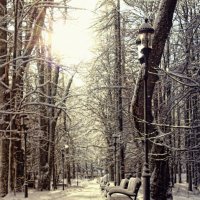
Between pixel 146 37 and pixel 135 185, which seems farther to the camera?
pixel 135 185

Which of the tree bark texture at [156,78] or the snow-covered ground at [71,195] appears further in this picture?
the snow-covered ground at [71,195]

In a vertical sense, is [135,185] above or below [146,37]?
below

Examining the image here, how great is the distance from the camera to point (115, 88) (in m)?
30.4

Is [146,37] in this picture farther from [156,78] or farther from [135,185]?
[135,185]

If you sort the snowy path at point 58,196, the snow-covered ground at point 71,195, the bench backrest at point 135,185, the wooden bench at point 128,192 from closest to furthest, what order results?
the wooden bench at point 128,192 < the bench backrest at point 135,185 < the snowy path at point 58,196 < the snow-covered ground at point 71,195

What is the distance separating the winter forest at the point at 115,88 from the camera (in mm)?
11492

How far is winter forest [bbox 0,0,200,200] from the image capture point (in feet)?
37.7

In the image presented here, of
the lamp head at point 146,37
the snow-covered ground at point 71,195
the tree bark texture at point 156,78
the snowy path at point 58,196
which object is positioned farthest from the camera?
the snow-covered ground at point 71,195

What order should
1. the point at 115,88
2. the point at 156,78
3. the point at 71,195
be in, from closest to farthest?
the point at 156,78 → the point at 71,195 → the point at 115,88

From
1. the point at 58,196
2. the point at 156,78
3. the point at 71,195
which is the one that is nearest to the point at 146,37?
the point at 156,78

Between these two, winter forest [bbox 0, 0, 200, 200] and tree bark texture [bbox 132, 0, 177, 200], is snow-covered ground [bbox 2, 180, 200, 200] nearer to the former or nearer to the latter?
winter forest [bbox 0, 0, 200, 200]

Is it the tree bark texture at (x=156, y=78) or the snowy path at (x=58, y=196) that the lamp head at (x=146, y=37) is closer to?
the tree bark texture at (x=156, y=78)

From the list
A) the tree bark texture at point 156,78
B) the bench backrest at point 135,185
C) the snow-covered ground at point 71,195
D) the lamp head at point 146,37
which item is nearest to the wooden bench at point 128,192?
the bench backrest at point 135,185

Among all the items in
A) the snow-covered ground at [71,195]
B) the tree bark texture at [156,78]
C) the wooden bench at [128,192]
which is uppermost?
the tree bark texture at [156,78]
